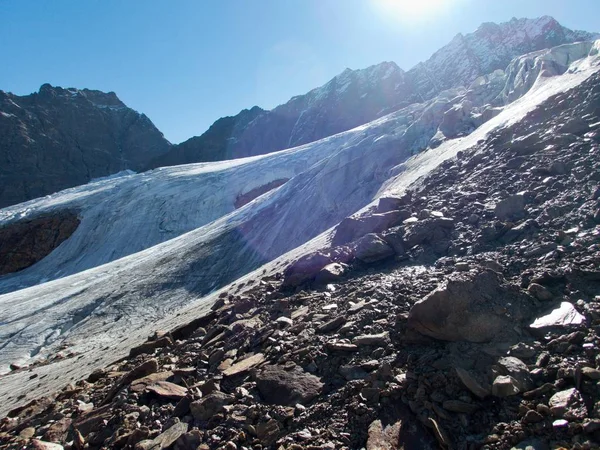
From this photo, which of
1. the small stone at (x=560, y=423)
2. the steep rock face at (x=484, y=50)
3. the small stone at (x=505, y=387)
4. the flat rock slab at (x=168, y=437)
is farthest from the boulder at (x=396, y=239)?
the steep rock face at (x=484, y=50)

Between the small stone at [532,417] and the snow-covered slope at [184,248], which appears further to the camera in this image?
the snow-covered slope at [184,248]

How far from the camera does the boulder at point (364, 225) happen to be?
10.7 meters

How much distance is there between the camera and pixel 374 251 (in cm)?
898

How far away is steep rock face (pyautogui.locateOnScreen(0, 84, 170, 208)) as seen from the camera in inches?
3524

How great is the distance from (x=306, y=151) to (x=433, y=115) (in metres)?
18.5

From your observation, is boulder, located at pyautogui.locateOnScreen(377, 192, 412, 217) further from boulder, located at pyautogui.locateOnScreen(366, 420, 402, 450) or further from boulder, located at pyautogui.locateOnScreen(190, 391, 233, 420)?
boulder, located at pyautogui.locateOnScreen(366, 420, 402, 450)

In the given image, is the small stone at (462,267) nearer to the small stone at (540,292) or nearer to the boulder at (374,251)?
the small stone at (540,292)

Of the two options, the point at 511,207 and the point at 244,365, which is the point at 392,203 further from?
the point at 244,365

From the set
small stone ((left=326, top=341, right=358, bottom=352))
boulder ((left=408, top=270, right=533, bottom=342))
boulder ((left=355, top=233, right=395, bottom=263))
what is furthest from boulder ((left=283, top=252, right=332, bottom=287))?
boulder ((left=408, top=270, right=533, bottom=342))

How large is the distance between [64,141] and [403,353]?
4445 inches

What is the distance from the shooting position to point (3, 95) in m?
101

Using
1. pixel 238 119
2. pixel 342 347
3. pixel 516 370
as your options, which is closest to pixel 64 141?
pixel 238 119

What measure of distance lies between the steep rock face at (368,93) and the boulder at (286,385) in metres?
60.3

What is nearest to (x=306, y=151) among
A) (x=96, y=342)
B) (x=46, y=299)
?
(x=46, y=299)
